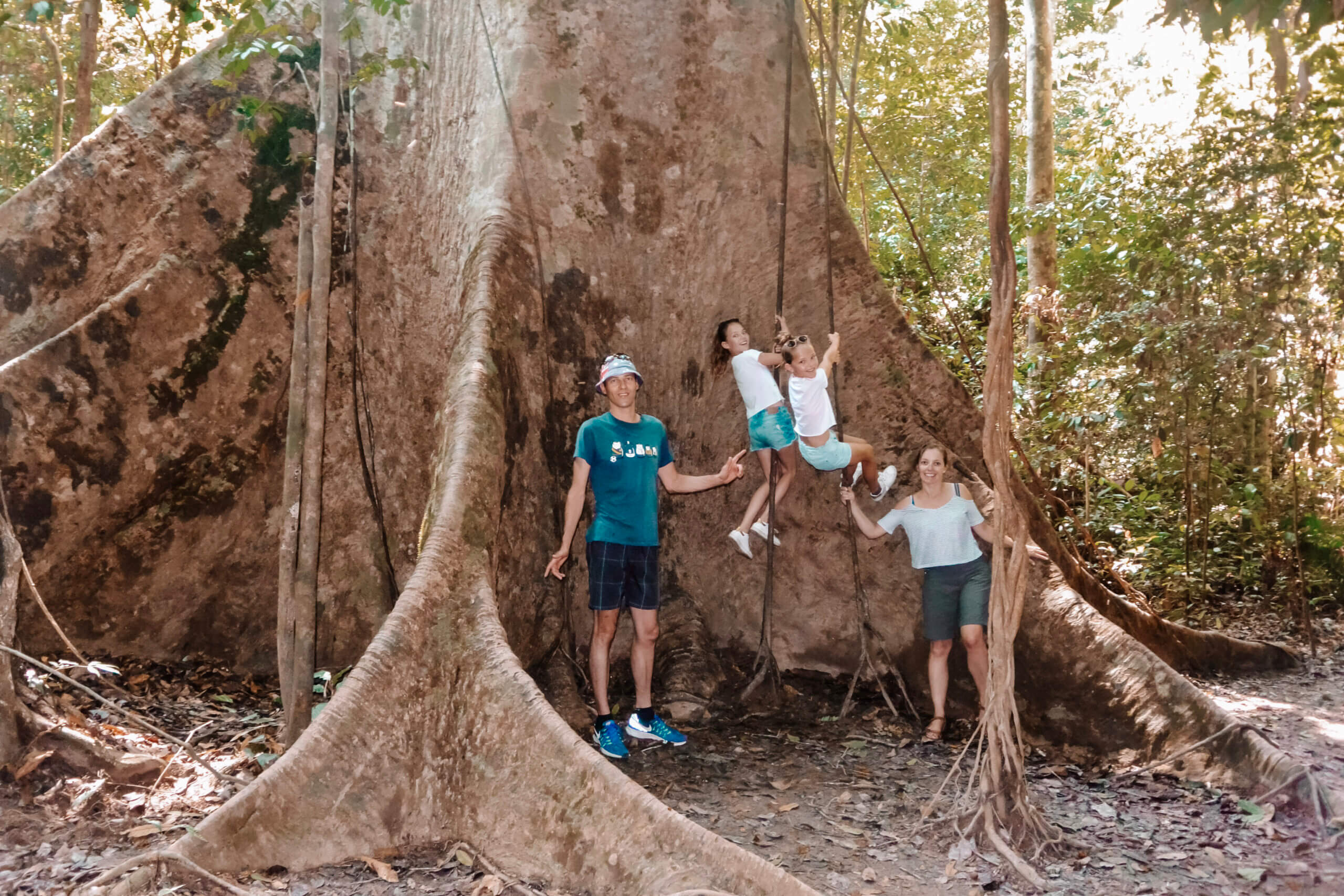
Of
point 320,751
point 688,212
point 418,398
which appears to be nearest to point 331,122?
point 418,398

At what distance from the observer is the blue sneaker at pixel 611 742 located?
4473 mm

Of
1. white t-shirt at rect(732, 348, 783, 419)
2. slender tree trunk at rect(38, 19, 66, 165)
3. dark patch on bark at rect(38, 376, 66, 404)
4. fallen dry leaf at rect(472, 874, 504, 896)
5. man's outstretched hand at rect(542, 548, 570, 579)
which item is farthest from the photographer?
slender tree trunk at rect(38, 19, 66, 165)

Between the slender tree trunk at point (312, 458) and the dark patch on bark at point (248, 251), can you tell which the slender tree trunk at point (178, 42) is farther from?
the slender tree trunk at point (312, 458)

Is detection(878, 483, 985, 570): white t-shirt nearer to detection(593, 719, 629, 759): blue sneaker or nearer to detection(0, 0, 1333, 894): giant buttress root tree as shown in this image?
detection(0, 0, 1333, 894): giant buttress root tree

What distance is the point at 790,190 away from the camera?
5.65 meters

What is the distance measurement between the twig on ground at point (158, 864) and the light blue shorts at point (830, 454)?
3236 millimetres

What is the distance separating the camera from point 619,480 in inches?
184

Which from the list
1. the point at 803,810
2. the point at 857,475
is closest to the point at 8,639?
the point at 803,810

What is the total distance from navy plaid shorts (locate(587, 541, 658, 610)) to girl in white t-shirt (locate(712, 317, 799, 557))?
0.77 metres

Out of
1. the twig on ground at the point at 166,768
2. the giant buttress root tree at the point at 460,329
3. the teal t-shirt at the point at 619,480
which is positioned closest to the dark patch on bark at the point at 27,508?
the giant buttress root tree at the point at 460,329

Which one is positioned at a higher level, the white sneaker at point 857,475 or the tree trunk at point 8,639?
the white sneaker at point 857,475

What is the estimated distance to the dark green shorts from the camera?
4.94 meters

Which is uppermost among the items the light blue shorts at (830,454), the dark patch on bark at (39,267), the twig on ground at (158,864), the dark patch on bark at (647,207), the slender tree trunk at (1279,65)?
the slender tree trunk at (1279,65)

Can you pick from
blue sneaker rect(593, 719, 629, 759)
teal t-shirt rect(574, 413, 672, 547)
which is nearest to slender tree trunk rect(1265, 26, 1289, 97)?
teal t-shirt rect(574, 413, 672, 547)
